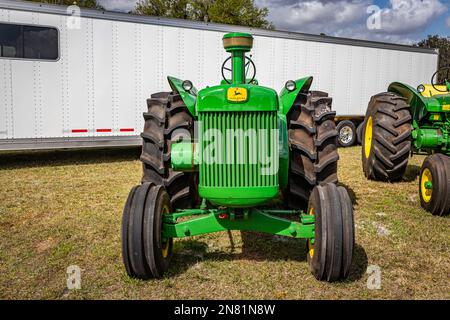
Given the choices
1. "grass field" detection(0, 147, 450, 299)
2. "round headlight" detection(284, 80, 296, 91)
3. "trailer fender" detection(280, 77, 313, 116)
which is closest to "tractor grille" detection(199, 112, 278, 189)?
"grass field" detection(0, 147, 450, 299)

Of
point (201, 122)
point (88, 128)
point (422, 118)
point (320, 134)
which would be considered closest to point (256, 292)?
point (201, 122)

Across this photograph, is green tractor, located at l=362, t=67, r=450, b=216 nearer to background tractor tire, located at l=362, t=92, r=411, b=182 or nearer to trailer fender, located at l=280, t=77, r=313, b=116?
background tractor tire, located at l=362, t=92, r=411, b=182

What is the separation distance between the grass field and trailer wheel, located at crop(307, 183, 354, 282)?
17cm

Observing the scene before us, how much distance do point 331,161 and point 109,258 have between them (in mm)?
2331

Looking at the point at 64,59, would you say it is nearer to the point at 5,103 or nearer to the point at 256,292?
the point at 5,103

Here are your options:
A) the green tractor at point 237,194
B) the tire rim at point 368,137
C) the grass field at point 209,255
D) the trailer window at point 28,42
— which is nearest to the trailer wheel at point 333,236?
the green tractor at point 237,194

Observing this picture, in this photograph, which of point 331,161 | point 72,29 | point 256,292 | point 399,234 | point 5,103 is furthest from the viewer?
point 72,29

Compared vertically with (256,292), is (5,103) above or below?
above

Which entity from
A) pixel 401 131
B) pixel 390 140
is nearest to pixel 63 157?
pixel 390 140

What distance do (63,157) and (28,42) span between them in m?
2.73

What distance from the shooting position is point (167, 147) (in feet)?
13.5

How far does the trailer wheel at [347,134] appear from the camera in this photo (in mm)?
12000

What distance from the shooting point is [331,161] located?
13.1ft

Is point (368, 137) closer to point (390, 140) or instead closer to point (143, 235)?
point (390, 140)
